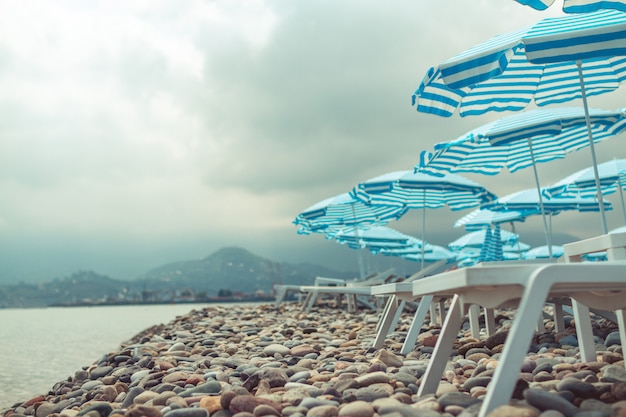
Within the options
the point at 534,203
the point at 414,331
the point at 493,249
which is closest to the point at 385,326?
the point at 414,331

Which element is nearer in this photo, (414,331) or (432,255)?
(414,331)

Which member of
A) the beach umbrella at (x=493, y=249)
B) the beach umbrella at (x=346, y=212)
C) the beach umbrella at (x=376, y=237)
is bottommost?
the beach umbrella at (x=493, y=249)

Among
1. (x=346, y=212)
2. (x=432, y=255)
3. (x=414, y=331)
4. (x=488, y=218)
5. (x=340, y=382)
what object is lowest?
(x=340, y=382)

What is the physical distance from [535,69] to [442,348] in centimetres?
384

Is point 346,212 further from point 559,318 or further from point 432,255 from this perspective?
point 559,318

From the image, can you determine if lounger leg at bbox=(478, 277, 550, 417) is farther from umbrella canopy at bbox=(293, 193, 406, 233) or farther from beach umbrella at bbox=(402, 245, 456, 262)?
beach umbrella at bbox=(402, 245, 456, 262)

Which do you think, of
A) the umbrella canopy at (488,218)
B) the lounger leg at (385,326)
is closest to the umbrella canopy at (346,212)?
the umbrella canopy at (488,218)

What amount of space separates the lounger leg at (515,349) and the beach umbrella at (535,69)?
2347 mm

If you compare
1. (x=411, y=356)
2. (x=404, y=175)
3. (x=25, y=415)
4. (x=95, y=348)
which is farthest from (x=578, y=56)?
(x=95, y=348)

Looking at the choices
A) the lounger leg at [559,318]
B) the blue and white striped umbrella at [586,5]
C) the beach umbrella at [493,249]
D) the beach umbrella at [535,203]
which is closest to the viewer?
the blue and white striped umbrella at [586,5]

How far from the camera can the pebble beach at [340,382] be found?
2.31 m

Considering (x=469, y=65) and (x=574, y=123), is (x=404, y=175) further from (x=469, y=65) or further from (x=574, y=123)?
(x=469, y=65)

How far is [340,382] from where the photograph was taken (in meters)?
2.87

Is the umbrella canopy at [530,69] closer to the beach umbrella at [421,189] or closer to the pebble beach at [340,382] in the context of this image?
the pebble beach at [340,382]
